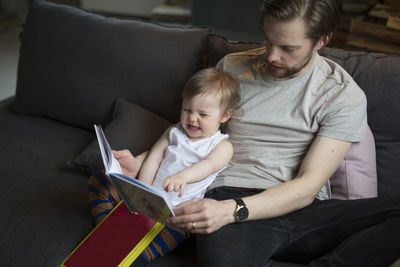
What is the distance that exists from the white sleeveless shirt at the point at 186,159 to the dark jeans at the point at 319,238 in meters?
0.20

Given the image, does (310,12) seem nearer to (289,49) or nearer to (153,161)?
(289,49)

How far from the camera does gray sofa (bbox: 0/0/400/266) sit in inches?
52.7

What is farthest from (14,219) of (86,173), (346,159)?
(346,159)

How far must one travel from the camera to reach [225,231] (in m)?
1.14

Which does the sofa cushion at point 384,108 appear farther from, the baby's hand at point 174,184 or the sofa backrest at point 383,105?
the baby's hand at point 174,184

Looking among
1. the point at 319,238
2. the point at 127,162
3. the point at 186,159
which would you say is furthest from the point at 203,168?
the point at 319,238

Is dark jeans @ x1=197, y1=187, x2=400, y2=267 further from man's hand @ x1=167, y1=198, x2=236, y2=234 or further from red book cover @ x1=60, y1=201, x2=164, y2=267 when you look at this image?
red book cover @ x1=60, y1=201, x2=164, y2=267

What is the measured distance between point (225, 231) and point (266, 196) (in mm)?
188

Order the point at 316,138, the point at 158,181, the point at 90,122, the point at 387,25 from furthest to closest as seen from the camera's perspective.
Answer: the point at 387,25 → the point at 90,122 → the point at 158,181 → the point at 316,138

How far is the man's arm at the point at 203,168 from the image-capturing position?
1.14 meters

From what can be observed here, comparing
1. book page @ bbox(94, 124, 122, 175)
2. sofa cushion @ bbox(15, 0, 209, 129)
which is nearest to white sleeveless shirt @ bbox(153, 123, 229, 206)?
book page @ bbox(94, 124, 122, 175)

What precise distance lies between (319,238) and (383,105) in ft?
1.87

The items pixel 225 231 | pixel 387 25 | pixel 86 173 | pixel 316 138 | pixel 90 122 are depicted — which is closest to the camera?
pixel 225 231

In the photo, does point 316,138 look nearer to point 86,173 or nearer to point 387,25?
point 86,173
